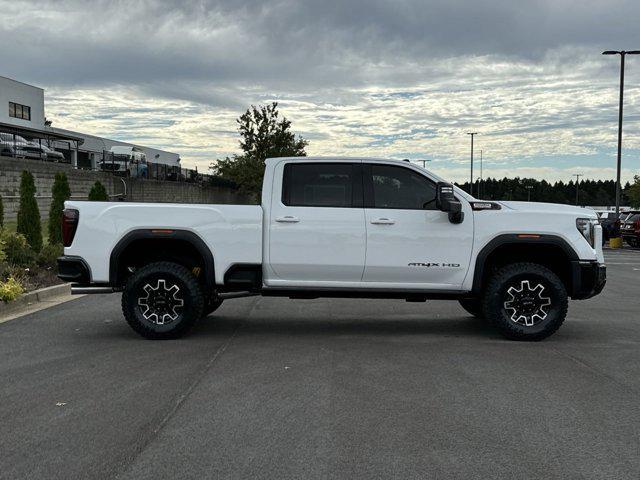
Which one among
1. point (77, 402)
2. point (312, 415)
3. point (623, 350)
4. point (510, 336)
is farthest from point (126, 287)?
point (623, 350)

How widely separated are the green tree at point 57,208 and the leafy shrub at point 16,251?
7.92 ft

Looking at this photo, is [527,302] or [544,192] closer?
[527,302]

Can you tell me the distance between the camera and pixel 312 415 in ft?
16.4

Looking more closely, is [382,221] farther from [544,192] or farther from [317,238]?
[544,192]

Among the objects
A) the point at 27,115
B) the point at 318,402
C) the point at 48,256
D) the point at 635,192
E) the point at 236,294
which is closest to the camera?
the point at 318,402

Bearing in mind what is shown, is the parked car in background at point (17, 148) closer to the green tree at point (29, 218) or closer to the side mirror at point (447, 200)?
the green tree at point (29, 218)

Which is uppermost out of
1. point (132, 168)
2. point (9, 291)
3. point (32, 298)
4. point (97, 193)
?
point (132, 168)

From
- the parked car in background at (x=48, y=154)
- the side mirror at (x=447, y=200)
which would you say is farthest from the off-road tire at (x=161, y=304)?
the parked car in background at (x=48, y=154)

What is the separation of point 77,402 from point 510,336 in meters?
4.85

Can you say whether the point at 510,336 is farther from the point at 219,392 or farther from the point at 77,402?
the point at 77,402

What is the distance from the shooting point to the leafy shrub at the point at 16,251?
41.2ft

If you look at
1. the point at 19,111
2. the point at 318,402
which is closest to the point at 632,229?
the point at 318,402

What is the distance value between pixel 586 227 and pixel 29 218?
37.1 ft

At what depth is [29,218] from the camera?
14.5m
